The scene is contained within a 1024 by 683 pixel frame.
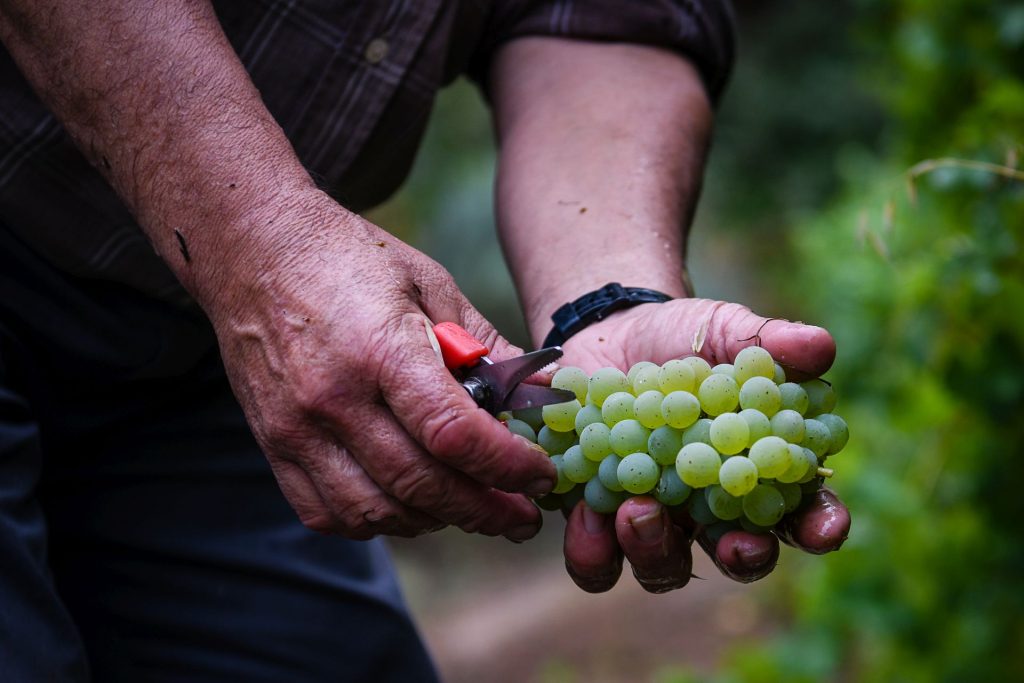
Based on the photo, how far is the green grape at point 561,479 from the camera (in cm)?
128

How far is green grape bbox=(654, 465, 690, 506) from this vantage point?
1.22 meters

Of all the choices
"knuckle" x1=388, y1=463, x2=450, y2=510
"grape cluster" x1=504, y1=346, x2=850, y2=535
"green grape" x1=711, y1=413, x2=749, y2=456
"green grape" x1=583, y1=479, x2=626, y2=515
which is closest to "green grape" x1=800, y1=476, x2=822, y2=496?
"grape cluster" x1=504, y1=346, x2=850, y2=535

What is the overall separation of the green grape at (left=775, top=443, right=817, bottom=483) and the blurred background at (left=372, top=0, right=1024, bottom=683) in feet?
1.43

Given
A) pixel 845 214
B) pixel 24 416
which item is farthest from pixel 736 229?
pixel 24 416

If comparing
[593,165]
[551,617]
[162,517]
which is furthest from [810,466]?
[551,617]

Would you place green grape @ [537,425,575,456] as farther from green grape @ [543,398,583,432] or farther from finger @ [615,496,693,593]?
finger @ [615,496,693,593]

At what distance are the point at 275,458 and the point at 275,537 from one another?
0.65 meters

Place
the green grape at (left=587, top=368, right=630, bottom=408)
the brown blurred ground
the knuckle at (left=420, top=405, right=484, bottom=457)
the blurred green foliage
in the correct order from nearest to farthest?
the knuckle at (left=420, top=405, right=484, bottom=457) → the green grape at (left=587, top=368, right=630, bottom=408) → the blurred green foliage → the brown blurred ground

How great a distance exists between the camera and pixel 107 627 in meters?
1.65

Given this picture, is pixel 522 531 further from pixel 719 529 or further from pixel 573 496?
pixel 719 529

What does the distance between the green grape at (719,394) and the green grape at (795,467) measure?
3.5 inches

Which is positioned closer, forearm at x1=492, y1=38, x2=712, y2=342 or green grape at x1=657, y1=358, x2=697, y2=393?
green grape at x1=657, y1=358, x2=697, y2=393

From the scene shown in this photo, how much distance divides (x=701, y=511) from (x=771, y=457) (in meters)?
0.14

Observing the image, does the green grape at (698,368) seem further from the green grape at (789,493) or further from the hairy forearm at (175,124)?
the hairy forearm at (175,124)
